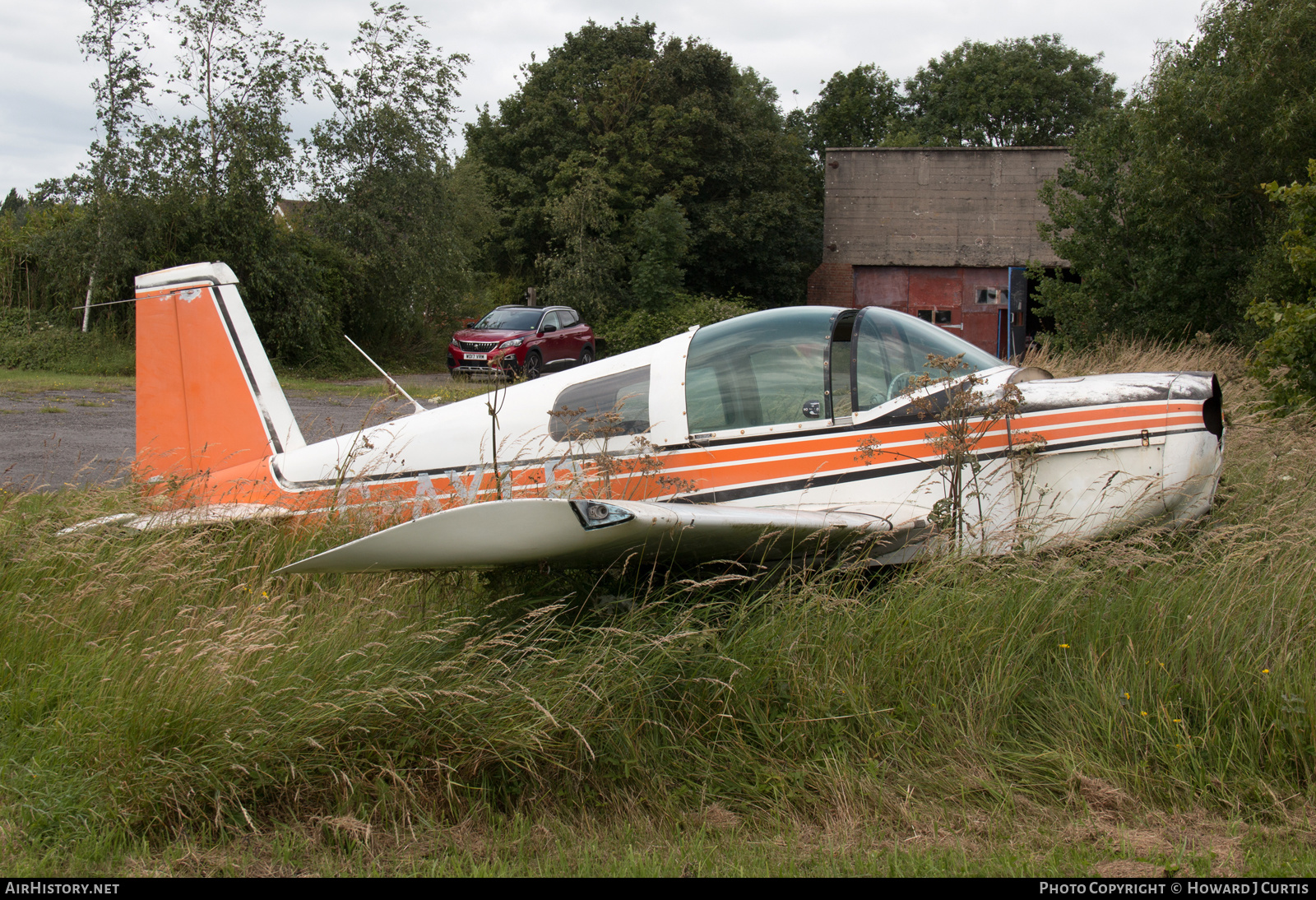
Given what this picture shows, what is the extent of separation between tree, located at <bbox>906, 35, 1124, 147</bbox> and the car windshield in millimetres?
41477

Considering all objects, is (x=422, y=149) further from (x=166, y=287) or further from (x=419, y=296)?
(x=166, y=287)

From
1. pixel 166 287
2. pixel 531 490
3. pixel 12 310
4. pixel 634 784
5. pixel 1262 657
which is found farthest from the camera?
pixel 12 310

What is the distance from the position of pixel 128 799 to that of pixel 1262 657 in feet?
12.9

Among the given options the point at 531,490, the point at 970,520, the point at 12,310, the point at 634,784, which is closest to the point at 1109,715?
the point at 970,520

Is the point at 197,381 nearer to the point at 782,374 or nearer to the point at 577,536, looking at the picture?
the point at 577,536

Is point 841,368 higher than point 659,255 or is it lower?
lower

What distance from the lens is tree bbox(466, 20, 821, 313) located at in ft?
101

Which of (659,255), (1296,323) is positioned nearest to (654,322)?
(659,255)

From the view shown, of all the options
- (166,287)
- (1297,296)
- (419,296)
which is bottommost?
(166,287)

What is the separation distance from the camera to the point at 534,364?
752 inches

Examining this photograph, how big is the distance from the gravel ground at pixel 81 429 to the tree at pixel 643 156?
16.7 m

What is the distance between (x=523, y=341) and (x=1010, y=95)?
47228mm

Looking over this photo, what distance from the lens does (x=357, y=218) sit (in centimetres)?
2094

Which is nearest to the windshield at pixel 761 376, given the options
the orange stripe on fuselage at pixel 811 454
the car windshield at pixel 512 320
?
the orange stripe on fuselage at pixel 811 454
